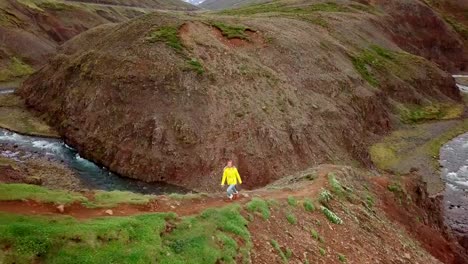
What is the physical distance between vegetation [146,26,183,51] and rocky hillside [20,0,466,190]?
4.7 inches

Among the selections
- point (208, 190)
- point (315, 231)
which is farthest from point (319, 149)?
point (315, 231)

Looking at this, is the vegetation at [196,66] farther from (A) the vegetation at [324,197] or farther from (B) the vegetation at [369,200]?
(A) the vegetation at [324,197]

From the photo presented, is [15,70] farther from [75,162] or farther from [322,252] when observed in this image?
[322,252]

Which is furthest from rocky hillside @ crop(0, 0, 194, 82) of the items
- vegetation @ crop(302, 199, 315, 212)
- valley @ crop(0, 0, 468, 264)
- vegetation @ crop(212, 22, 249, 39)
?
vegetation @ crop(302, 199, 315, 212)

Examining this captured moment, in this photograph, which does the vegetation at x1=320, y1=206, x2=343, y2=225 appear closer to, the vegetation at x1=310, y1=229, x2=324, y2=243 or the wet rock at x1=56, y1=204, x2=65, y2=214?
the vegetation at x1=310, y1=229, x2=324, y2=243

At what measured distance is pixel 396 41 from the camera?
92812 mm

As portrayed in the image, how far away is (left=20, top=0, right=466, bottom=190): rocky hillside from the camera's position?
42875mm

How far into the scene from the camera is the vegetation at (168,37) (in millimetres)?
50594

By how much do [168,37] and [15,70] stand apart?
42.2 m

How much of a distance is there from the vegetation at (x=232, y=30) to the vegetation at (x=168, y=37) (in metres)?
6.09

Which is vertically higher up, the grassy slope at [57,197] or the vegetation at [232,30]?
the vegetation at [232,30]

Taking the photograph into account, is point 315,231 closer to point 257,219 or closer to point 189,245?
point 257,219

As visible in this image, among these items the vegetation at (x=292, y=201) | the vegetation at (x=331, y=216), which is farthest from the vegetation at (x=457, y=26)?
the vegetation at (x=292, y=201)

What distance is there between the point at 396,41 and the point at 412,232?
71420 mm
